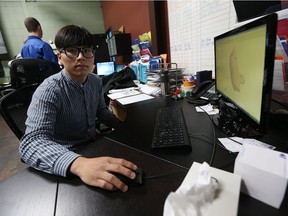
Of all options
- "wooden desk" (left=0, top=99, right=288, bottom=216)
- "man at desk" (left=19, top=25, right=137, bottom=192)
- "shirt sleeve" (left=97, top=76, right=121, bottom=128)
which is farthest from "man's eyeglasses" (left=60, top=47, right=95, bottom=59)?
"wooden desk" (left=0, top=99, right=288, bottom=216)

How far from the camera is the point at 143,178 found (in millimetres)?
550

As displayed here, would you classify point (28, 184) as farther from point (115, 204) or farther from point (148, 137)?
point (148, 137)

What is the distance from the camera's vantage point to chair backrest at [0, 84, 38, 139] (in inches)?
35.3

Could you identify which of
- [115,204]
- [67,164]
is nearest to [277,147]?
[115,204]

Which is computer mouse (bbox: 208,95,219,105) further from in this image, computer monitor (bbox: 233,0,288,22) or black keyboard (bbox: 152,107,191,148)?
computer monitor (bbox: 233,0,288,22)

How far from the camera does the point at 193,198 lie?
1.16ft

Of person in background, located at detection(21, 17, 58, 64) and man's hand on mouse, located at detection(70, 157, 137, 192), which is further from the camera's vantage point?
person in background, located at detection(21, 17, 58, 64)

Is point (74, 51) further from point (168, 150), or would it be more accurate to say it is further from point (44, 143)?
point (168, 150)

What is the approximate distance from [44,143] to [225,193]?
2.00 ft

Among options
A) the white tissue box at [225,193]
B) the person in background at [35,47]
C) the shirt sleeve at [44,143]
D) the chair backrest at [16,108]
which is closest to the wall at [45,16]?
the person in background at [35,47]

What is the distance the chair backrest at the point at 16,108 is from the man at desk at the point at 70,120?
0.21 m

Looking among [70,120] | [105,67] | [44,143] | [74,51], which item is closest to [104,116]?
[70,120]

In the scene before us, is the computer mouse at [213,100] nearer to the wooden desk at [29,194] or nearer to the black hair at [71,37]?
the black hair at [71,37]

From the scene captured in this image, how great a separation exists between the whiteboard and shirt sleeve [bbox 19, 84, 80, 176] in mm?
1254
